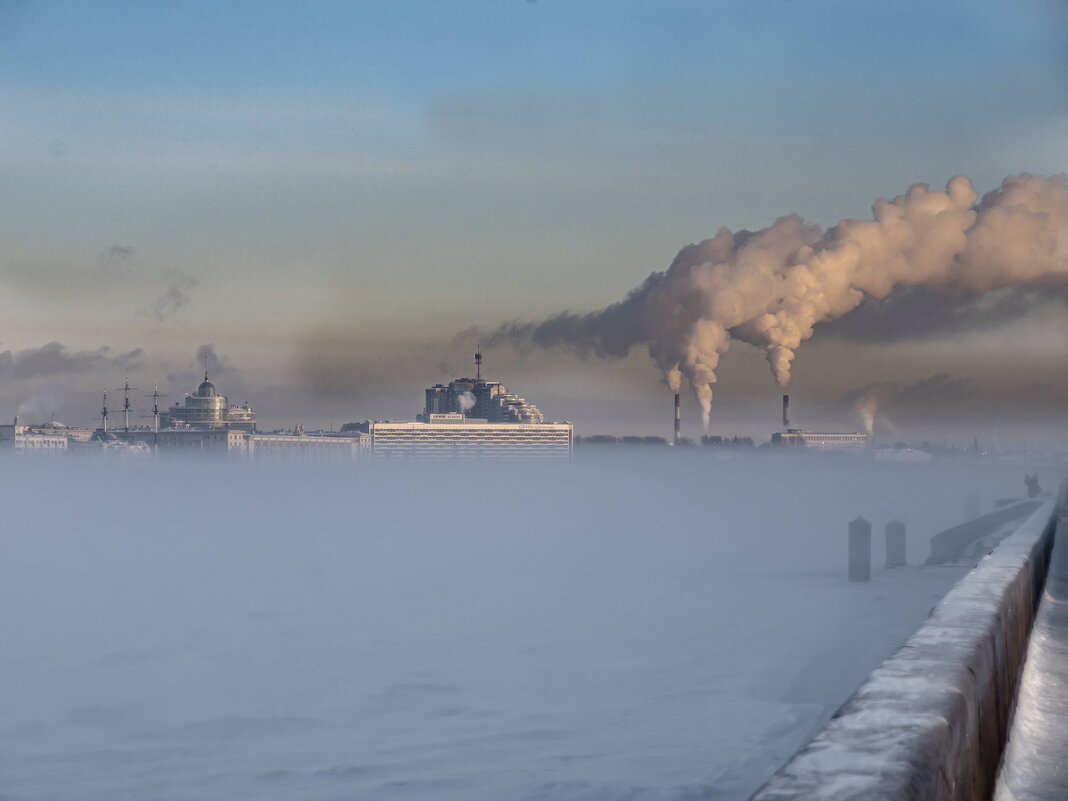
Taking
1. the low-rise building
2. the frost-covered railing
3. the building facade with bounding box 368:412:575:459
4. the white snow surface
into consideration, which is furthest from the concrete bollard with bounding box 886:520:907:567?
the low-rise building

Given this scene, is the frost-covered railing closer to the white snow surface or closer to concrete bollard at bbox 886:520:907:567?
the white snow surface

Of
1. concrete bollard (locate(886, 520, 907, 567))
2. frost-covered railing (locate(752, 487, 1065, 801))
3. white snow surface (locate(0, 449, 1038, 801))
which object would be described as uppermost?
frost-covered railing (locate(752, 487, 1065, 801))

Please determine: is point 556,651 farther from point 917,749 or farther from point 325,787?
point 917,749

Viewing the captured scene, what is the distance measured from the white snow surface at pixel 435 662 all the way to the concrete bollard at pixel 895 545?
0.77 meters

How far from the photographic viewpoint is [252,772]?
13.4 meters

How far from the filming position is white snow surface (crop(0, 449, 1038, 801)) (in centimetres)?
1330

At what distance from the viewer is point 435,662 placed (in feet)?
69.8

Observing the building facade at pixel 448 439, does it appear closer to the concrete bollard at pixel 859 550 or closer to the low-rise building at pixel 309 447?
the low-rise building at pixel 309 447

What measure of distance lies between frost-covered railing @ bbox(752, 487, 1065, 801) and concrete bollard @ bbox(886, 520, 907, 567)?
2438 centimetres

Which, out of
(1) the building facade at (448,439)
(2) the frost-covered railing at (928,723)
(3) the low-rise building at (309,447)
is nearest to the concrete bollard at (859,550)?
(2) the frost-covered railing at (928,723)

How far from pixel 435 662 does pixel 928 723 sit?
19304 mm

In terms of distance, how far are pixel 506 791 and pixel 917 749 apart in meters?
9.98

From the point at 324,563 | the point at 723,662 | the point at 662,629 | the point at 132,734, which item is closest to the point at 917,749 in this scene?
the point at 132,734

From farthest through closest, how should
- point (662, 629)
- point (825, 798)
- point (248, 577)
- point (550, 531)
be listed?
point (550, 531) < point (248, 577) < point (662, 629) < point (825, 798)
